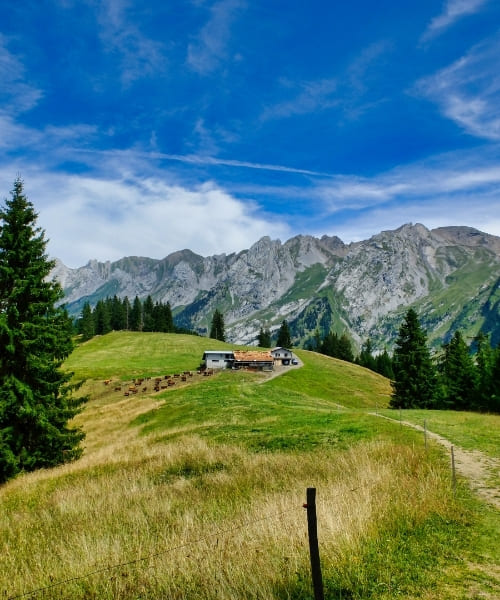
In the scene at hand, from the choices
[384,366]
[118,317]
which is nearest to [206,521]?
[384,366]

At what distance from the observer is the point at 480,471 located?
45.1ft

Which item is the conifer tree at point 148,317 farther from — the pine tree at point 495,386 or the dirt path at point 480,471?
the dirt path at point 480,471

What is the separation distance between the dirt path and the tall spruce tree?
20800 mm

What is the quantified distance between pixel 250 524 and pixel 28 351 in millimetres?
18502

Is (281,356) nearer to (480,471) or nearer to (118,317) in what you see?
(118,317)

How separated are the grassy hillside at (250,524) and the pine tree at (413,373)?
139 ft

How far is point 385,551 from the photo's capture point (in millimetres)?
7824

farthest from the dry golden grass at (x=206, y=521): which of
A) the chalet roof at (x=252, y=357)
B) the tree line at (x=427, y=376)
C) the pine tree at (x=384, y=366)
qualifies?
the pine tree at (x=384, y=366)

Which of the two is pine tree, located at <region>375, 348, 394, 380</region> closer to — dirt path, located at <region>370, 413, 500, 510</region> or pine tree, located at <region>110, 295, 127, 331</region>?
pine tree, located at <region>110, 295, 127, 331</region>

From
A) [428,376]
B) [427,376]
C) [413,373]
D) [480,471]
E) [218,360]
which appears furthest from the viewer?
[218,360]

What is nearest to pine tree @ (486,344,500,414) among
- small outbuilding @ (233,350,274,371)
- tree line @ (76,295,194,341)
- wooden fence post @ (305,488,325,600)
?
small outbuilding @ (233,350,274,371)

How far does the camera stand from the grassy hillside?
7.00 m

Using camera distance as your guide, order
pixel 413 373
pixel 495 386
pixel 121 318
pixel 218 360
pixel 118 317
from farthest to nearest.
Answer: pixel 118 317
pixel 121 318
pixel 218 360
pixel 413 373
pixel 495 386

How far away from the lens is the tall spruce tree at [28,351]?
21.6 meters
